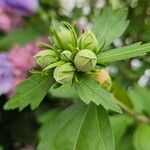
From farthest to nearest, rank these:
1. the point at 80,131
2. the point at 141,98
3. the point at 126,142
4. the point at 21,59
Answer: the point at 21,59 < the point at 141,98 < the point at 126,142 < the point at 80,131

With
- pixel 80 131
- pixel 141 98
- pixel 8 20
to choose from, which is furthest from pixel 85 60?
pixel 8 20

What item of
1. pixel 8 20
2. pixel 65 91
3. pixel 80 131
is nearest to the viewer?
pixel 80 131

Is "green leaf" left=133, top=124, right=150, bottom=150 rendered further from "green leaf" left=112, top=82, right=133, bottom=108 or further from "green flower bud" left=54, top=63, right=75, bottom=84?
"green flower bud" left=54, top=63, right=75, bottom=84

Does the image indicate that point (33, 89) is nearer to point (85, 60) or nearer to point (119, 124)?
point (85, 60)

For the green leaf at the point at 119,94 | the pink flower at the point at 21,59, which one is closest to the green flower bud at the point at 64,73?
the green leaf at the point at 119,94

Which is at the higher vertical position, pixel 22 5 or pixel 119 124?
pixel 22 5

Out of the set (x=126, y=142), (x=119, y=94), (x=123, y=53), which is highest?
(x=123, y=53)

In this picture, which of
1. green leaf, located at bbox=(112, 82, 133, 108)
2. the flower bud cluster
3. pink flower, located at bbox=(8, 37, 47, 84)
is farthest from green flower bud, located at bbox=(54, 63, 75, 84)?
pink flower, located at bbox=(8, 37, 47, 84)
